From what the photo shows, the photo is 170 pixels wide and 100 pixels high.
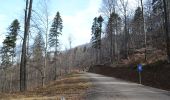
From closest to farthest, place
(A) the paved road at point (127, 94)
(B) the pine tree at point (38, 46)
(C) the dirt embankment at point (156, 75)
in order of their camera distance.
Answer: (A) the paved road at point (127, 94) < (C) the dirt embankment at point (156, 75) < (B) the pine tree at point (38, 46)

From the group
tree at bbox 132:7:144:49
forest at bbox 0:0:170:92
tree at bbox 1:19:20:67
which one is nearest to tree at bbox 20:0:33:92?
forest at bbox 0:0:170:92

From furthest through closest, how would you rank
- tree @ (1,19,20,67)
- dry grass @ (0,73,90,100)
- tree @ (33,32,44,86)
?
tree @ (1,19,20,67), tree @ (33,32,44,86), dry grass @ (0,73,90,100)

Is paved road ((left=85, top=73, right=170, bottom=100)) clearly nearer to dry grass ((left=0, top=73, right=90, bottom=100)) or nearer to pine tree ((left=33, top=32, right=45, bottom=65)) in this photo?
dry grass ((left=0, top=73, right=90, bottom=100))

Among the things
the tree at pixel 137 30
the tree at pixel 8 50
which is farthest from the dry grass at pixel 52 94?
the tree at pixel 137 30

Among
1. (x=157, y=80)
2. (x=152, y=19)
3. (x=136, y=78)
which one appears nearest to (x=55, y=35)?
(x=152, y=19)

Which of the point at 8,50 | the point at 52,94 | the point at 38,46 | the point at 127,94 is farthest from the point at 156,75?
the point at 8,50

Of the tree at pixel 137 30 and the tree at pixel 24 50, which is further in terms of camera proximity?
the tree at pixel 137 30

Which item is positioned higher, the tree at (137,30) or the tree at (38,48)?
the tree at (137,30)

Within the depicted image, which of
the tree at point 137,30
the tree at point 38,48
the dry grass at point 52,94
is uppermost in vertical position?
the tree at point 137,30

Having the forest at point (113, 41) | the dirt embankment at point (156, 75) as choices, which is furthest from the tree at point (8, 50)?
the dirt embankment at point (156, 75)

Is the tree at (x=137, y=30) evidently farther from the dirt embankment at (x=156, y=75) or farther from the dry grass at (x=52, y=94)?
the dry grass at (x=52, y=94)

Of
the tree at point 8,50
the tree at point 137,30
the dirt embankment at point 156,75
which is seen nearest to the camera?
the dirt embankment at point 156,75

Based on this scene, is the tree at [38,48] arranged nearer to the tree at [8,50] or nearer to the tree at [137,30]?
the tree at [8,50]

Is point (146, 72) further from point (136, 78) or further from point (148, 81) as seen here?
point (148, 81)
